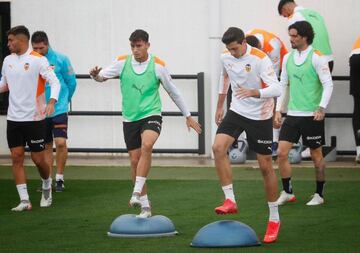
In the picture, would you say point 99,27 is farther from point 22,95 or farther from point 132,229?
point 132,229

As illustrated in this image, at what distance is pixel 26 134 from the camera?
13.8 m

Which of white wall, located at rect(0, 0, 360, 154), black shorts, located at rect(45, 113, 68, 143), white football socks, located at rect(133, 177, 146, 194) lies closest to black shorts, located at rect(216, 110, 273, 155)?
white football socks, located at rect(133, 177, 146, 194)

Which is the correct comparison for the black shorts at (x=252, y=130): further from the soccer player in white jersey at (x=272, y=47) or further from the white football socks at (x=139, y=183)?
the soccer player in white jersey at (x=272, y=47)

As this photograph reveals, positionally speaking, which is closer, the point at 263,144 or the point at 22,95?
the point at 263,144

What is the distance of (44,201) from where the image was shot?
14094 mm

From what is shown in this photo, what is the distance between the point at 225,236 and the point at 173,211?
2.76m

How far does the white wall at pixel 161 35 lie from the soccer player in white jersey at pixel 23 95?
6.10 metres

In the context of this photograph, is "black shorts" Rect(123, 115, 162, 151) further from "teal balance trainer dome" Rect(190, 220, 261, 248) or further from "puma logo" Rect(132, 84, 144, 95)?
"teal balance trainer dome" Rect(190, 220, 261, 248)

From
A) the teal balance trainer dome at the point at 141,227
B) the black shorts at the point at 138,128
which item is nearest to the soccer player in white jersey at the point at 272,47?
the black shorts at the point at 138,128

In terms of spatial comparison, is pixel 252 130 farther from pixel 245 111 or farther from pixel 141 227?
pixel 141 227

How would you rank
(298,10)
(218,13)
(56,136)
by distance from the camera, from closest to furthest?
(56,136) < (298,10) < (218,13)

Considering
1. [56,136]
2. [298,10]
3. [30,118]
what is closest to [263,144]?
[30,118]

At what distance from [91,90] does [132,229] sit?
8.87m

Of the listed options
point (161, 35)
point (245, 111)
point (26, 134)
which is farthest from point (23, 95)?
point (161, 35)
